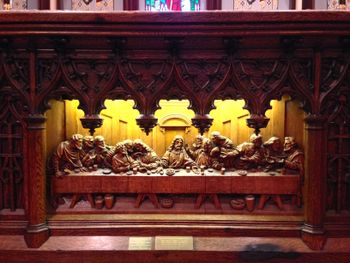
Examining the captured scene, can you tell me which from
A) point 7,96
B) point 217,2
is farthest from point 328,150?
point 217,2

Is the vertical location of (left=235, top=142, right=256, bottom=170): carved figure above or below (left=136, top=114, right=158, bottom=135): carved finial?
below

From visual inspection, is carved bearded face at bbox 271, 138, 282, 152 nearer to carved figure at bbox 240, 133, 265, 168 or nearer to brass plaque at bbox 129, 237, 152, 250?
carved figure at bbox 240, 133, 265, 168

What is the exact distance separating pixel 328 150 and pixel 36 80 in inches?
64.1

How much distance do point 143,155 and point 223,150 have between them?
51 cm

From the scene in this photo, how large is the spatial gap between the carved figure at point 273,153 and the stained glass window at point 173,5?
8.81 feet

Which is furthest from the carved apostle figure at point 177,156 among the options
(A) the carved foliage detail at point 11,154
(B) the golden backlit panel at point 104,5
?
(B) the golden backlit panel at point 104,5

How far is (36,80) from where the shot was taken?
1817 millimetres

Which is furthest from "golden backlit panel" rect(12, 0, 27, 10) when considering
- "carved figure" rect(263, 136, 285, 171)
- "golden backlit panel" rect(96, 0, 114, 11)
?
"carved figure" rect(263, 136, 285, 171)

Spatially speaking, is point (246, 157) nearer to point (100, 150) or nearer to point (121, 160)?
point (121, 160)

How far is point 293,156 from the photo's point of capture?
2.05 metres

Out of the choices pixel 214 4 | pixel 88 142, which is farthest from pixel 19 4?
pixel 88 142

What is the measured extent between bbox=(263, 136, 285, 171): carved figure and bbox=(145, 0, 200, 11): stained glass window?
8.81 feet

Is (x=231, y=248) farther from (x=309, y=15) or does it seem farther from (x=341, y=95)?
(x=309, y=15)

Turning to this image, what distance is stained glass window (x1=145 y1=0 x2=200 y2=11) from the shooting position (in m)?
4.28
